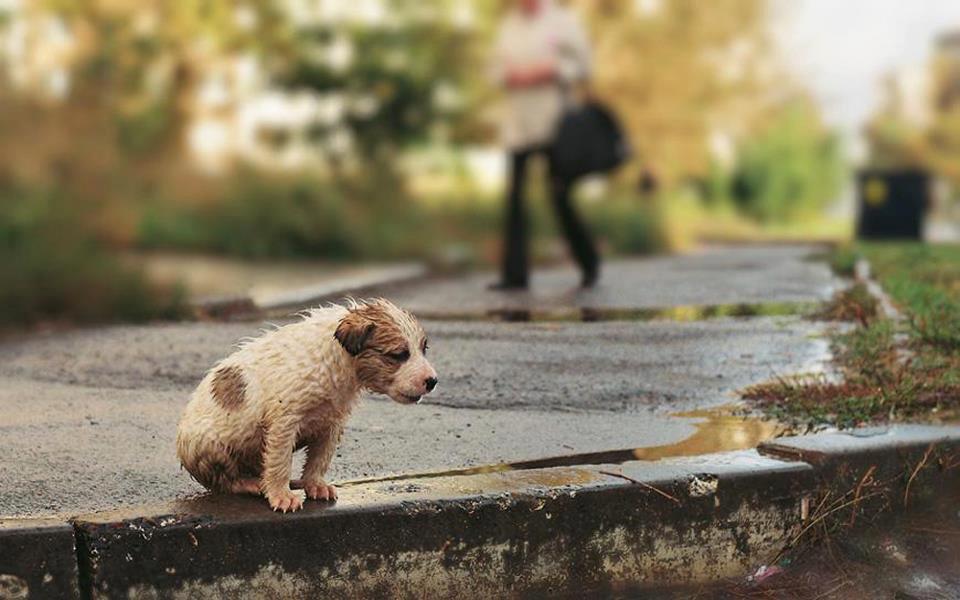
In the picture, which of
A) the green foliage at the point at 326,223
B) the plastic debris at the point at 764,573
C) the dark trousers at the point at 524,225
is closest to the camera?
the plastic debris at the point at 764,573

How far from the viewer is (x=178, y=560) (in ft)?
10.4

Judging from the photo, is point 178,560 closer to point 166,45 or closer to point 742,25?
point 166,45

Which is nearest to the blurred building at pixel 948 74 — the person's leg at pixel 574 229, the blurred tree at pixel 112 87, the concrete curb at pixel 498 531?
the blurred tree at pixel 112 87

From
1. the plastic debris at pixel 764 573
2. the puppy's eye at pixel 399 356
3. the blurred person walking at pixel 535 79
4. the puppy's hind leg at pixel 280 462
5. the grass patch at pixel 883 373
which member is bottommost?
the plastic debris at pixel 764 573

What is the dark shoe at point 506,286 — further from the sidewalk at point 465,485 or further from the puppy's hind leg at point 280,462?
the puppy's hind leg at point 280,462

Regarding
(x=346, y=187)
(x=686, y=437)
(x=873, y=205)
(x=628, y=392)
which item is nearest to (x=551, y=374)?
(x=628, y=392)

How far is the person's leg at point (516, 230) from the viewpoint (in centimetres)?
1039

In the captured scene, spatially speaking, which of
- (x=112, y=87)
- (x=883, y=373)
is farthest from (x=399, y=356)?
(x=112, y=87)

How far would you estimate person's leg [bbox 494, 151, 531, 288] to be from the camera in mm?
10391

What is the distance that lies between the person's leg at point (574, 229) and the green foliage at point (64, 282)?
10.2ft

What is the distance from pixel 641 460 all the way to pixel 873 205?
60.2 feet

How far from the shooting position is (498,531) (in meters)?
3.45

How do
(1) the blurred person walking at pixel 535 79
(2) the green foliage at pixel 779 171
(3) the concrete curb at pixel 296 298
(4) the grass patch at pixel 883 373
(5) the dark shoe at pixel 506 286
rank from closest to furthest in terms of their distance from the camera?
(4) the grass patch at pixel 883 373
(3) the concrete curb at pixel 296 298
(1) the blurred person walking at pixel 535 79
(5) the dark shoe at pixel 506 286
(2) the green foliage at pixel 779 171

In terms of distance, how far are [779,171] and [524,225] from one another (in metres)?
20.1
